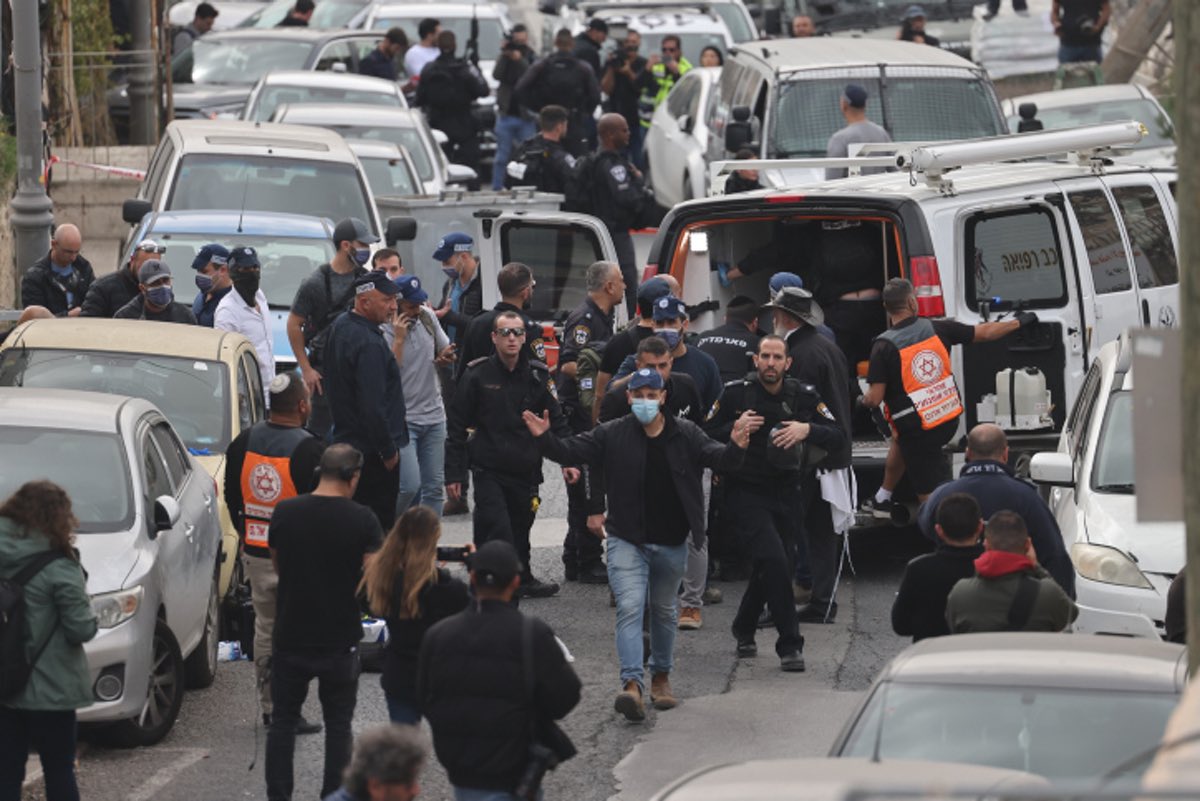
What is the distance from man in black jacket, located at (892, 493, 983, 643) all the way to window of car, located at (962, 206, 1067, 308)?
13.6ft

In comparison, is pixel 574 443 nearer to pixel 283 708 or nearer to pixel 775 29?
pixel 283 708

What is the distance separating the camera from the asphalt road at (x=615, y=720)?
968cm

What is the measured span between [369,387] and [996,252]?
12.5 feet

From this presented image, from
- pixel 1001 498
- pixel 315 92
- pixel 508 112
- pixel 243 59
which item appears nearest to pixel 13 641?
pixel 1001 498

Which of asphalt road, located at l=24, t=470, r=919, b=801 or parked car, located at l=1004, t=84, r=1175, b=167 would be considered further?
parked car, located at l=1004, t=84, r=1175, b=167

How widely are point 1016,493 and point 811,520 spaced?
2435mm

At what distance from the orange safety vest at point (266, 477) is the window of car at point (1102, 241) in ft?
17.7

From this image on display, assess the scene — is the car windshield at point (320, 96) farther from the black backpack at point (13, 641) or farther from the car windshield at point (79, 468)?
the black backpack at point (13, 641)

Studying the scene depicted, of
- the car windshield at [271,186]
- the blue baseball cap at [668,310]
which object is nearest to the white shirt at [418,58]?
the car windshield at [271,186]

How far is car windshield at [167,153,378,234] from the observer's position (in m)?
18.7

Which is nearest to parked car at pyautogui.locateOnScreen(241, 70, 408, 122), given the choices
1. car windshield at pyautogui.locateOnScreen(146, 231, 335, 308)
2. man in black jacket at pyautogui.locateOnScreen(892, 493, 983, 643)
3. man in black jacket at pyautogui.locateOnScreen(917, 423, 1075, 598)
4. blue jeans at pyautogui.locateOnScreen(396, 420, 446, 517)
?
car windshield at pyautogui.locateOnScreen(146, 231, 335, 308)

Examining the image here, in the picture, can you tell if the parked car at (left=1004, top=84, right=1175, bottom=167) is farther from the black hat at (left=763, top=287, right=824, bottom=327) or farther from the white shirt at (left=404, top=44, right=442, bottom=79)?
the black hat at (left=763, top=287, right=824, bottom=327)

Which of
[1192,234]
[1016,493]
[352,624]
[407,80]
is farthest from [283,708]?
[407,80]

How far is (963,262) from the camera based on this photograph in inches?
521
